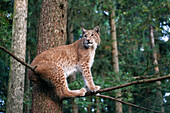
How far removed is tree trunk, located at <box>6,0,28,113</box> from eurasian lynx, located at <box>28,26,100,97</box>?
9.95 ft

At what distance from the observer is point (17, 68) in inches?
263

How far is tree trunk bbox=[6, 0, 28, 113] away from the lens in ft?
21.6

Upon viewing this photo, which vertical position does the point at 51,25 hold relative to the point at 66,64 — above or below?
above

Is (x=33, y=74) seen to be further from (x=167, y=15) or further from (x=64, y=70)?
(x=167, y=15)

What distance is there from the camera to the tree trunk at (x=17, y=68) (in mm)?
6594

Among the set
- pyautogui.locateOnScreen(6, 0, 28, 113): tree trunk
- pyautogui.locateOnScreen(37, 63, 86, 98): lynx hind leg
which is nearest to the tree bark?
pyautogui.locateOnScreen(37, 63, 86, 98): lynx hind leg

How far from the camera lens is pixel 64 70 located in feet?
13.0

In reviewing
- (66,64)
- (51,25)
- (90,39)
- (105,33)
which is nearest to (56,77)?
(66,64)

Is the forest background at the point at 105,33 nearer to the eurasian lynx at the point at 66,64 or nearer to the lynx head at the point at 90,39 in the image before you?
the lynx head at the point at 90,39

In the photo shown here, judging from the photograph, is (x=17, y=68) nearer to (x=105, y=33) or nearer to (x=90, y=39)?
(x=90, y=39)

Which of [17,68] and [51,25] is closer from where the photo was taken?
[51,25]

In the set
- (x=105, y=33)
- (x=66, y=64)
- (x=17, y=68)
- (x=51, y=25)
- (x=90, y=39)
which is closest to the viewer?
(x=66, y=64)

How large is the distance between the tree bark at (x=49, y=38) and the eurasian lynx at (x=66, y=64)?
0.66 feet

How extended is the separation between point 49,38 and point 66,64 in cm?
66
